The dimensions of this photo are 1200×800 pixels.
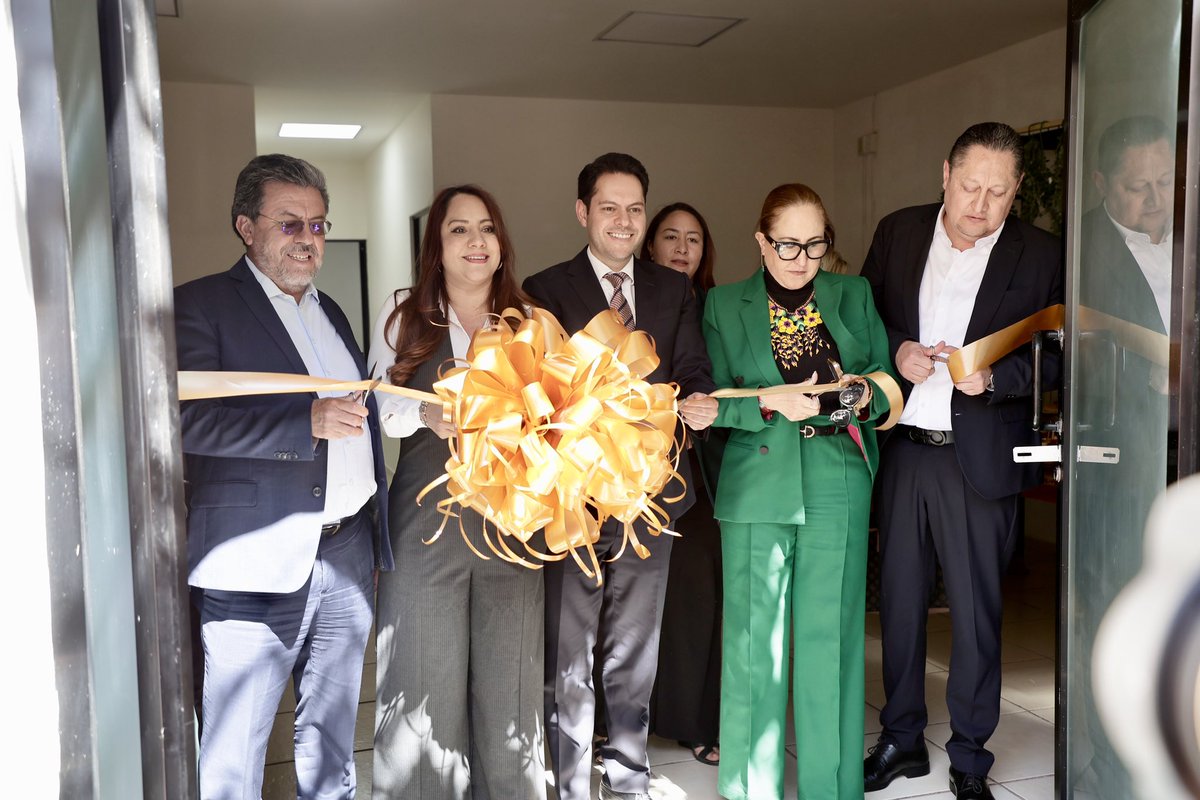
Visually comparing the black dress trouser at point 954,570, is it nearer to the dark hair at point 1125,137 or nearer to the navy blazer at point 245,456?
the dark hair at point 1125,137

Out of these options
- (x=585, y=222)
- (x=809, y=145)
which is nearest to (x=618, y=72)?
(x=809, y=145)

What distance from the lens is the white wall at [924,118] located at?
23.2ft

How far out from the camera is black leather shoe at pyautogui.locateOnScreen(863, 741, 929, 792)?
3348 millimetres

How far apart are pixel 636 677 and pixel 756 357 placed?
1.00 meters

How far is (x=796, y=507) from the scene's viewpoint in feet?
9.62

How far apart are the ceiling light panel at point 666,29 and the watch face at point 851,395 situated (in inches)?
160

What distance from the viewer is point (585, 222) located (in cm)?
312

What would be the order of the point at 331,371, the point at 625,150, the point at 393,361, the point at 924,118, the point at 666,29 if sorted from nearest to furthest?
the point at 331,371 < the point at 393,361 < the point at 666,29 < the point at 924,118 < the point at 625,150

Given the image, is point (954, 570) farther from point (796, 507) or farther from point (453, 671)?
point (453, 671)

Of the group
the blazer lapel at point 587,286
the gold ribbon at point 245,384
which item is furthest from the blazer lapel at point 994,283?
the gold ribbon at point 245,384

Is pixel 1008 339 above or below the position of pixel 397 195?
below

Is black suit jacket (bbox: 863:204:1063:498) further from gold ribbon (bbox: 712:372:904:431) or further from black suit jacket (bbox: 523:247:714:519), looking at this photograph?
black suit jacket (bbox: 523:247:714:519)

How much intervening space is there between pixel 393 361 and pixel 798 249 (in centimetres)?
117

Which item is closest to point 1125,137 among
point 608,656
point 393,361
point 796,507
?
point 796,507
